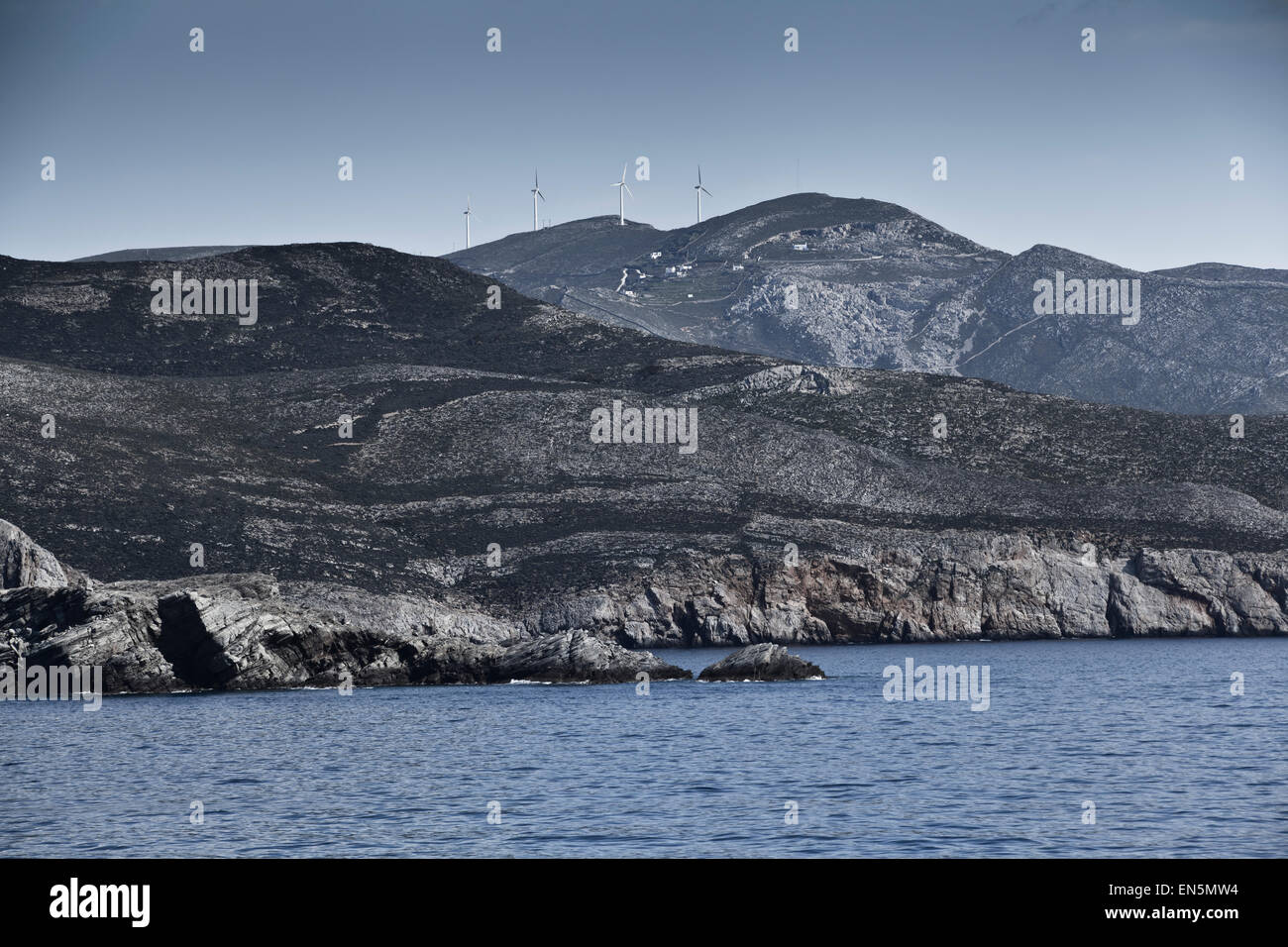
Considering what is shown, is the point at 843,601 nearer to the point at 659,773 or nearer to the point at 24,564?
the point at 24,564

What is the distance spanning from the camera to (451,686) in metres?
85.6

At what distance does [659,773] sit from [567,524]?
95814mm

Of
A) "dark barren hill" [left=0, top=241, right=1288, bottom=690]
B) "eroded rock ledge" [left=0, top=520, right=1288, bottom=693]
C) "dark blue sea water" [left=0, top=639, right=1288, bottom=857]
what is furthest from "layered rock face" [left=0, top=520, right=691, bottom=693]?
"dark blue sea water" [left=0, top=639, right=1288, bottom=857]

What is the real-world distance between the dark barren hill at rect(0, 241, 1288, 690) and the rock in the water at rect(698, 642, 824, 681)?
12.4 ft

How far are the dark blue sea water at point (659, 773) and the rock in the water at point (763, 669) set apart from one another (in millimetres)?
7960

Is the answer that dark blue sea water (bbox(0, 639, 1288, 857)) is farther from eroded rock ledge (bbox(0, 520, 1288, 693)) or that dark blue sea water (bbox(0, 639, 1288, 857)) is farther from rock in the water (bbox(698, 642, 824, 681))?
eroded rock ledge (bbox(0, 520, 1288, 693))

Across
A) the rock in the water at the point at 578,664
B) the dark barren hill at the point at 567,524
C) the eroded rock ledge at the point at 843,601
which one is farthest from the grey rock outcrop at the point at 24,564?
the rock in the water at the point at 578,664

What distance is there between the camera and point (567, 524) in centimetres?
14162

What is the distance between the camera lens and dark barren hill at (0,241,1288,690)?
8856cm

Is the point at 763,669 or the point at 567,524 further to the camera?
the point at 567,524

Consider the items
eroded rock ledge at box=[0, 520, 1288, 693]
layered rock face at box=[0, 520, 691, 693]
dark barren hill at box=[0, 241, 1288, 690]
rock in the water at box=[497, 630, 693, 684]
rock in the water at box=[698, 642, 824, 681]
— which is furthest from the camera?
eroded rock ledge at box=[0, 520, 1288, 693]

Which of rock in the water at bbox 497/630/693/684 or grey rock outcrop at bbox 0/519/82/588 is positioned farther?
grey rock outcrop at bbox 0/519/82/588

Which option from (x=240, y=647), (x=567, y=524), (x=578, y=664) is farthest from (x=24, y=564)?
(x=567, y=524)

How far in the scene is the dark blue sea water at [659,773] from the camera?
33.8 m
